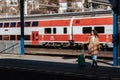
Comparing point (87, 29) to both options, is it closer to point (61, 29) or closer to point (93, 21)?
point (93, 21)

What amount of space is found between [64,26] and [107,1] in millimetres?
24399

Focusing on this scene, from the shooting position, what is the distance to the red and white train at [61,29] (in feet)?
130

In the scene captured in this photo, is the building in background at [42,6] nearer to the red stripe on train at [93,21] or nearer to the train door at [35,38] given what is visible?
the train door at [35,38]

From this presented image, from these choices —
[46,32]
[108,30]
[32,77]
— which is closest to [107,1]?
[32,77]

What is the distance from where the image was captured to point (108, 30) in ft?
129

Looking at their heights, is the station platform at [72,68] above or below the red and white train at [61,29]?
below

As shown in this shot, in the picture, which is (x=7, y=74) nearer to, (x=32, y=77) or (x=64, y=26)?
(x=32, y=77)

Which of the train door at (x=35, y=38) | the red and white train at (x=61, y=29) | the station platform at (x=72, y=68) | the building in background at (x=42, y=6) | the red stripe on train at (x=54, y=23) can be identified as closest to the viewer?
the station platform at (x=72, y=68)

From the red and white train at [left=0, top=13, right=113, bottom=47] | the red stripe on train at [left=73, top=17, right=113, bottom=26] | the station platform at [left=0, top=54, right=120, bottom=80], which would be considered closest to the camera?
the station platform at [left=0, top=54, right=120, bottom=80]

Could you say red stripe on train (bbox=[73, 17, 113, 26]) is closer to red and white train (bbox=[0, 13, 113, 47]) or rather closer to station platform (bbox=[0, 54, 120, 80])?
red and white train (bbox=[0, 13, 113, 47])

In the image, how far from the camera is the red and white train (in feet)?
130

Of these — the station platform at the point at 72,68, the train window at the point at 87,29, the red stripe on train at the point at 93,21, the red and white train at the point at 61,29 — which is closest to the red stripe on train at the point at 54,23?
the red and white train at the point at 61,29

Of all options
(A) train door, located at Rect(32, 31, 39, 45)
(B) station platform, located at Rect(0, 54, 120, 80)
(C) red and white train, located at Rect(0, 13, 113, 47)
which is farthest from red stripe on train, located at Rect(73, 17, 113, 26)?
(B) station platform, located at Rect(0, 54, 120, 80)

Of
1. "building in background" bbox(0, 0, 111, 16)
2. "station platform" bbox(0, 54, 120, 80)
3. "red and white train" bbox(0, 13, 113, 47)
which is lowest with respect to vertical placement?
"station platform" bbox(0, 54, 120, 80)
